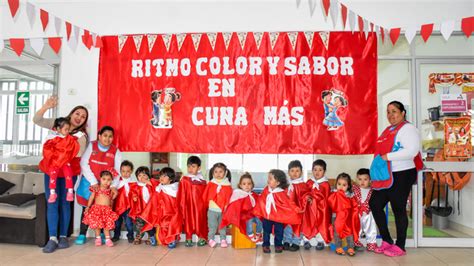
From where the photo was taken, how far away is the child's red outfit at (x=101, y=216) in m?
3.78

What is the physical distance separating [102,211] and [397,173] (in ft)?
9.20

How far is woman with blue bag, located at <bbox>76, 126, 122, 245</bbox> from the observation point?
393cm

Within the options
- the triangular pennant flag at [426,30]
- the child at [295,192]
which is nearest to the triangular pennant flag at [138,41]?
the child at [295,192]

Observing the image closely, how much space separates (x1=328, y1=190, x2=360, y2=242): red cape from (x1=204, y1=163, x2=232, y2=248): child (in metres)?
1.03

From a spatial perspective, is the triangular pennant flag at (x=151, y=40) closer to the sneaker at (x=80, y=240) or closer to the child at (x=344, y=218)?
the sneaker at (x=80, y=240)

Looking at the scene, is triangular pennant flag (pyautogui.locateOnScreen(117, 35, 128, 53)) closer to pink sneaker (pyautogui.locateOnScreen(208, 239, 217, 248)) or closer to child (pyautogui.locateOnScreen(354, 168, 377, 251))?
pink sneaker (pyautogui.locateOnScreen(208, 239, 217, 248))

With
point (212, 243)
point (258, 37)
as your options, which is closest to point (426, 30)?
point (258, 37)

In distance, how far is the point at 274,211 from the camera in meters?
3.63

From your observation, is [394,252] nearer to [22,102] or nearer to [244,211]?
[244,211]

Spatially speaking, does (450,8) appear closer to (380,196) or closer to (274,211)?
(380,196)

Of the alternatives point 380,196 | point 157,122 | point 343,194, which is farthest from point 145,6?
point 380,196

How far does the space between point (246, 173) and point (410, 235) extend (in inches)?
70.7

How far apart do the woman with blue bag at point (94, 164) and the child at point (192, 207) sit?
679 mm

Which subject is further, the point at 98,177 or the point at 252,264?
the point at 98,177
